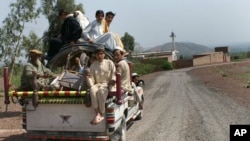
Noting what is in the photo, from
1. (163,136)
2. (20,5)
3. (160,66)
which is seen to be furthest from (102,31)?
(160,66)

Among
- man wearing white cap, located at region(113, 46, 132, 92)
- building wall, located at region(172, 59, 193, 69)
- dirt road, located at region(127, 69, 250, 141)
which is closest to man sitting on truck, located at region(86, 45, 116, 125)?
man wearing white cap, located at region(113, 46, 132, 92)

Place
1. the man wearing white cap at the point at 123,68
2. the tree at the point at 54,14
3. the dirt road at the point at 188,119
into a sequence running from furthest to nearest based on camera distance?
1. the tree at the point at 54,14
2. the dirt road at the point at 188,119
3. the man wearing white cap at the point at 123,68

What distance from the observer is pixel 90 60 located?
10039 millimetres

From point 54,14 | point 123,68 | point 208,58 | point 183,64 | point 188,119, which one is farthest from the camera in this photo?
point 208,58

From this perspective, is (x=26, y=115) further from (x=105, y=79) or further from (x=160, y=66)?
(x=160, y=66)

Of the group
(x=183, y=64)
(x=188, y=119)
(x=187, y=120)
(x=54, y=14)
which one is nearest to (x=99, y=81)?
(x=187, y=120)

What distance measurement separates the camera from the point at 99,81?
27.8 feet

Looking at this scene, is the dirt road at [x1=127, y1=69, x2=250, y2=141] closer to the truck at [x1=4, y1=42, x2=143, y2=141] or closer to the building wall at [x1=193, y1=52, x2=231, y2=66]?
the truck at [x1=4, y1=42, x2=143, y2=141]

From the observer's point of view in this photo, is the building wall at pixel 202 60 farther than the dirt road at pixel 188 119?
Yes

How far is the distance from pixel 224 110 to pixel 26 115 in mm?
7850

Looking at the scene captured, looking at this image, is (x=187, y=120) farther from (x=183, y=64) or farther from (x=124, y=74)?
(x=183, y=64)

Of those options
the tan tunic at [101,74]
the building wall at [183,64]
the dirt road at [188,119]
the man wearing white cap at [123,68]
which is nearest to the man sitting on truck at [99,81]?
the tan tunic at [101,74]

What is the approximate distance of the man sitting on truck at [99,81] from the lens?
25.5 ft

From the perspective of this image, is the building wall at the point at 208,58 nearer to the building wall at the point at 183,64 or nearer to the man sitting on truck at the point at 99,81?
the building wall at the point at 183,64
